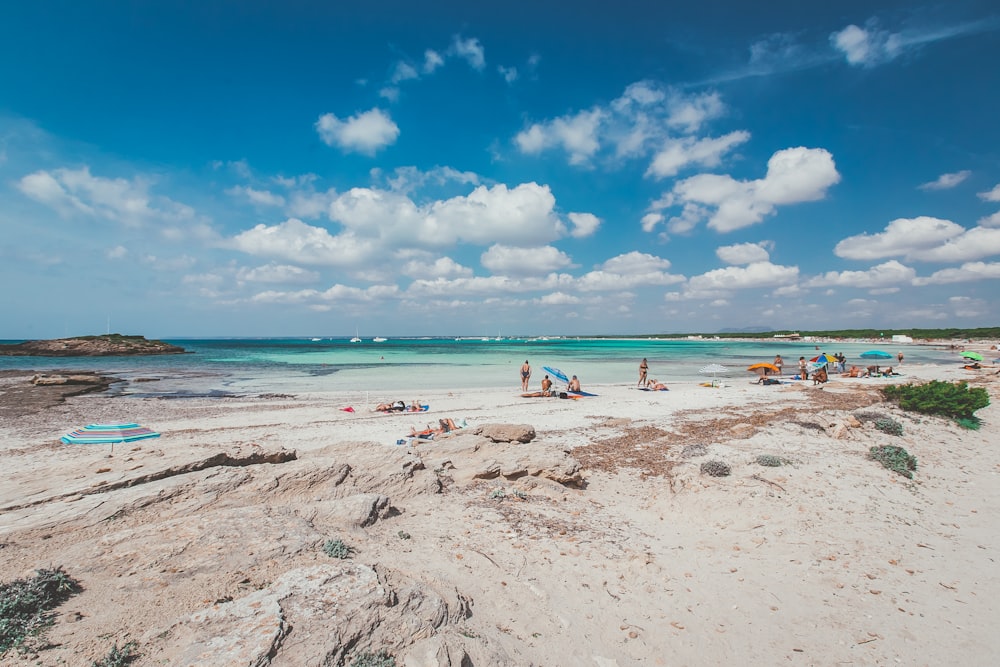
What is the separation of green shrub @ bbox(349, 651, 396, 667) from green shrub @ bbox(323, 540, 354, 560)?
1.60 m

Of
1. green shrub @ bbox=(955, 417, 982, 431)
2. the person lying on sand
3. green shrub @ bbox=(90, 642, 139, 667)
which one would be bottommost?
green shrub @ bbox=(955, 417, 982, 431)

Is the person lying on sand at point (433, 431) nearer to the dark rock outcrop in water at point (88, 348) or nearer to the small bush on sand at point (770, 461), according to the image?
the small bush on sand at point (770, 461)

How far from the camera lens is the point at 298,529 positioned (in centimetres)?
534

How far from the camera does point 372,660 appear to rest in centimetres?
340

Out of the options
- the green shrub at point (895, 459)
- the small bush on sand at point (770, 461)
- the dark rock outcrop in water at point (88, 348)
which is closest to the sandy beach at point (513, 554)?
the small bush on sand at point (770, 461)

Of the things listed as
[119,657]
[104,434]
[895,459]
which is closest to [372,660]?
[119,657]

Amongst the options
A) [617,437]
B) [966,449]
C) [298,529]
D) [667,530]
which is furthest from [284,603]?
[966,449]

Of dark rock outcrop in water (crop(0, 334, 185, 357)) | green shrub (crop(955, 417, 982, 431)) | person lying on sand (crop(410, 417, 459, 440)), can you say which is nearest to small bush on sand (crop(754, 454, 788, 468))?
person lying on sand (crop(410, 417, 459, 440))

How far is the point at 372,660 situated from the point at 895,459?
1190cm

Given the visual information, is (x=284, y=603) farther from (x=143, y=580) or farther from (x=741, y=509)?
(x=741, y=509)

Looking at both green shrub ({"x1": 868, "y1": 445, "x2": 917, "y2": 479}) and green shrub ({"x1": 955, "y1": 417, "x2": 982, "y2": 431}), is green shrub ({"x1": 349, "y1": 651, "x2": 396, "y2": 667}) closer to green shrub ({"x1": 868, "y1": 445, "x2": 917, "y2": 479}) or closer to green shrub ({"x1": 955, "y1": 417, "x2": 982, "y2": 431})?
green shrub ({"x1": 868, "y1": 445, "x2": 917, "y2": 479})

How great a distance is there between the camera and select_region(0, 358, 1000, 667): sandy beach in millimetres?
3785

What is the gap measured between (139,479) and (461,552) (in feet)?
16.0

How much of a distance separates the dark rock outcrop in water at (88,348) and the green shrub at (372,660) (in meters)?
87.0
